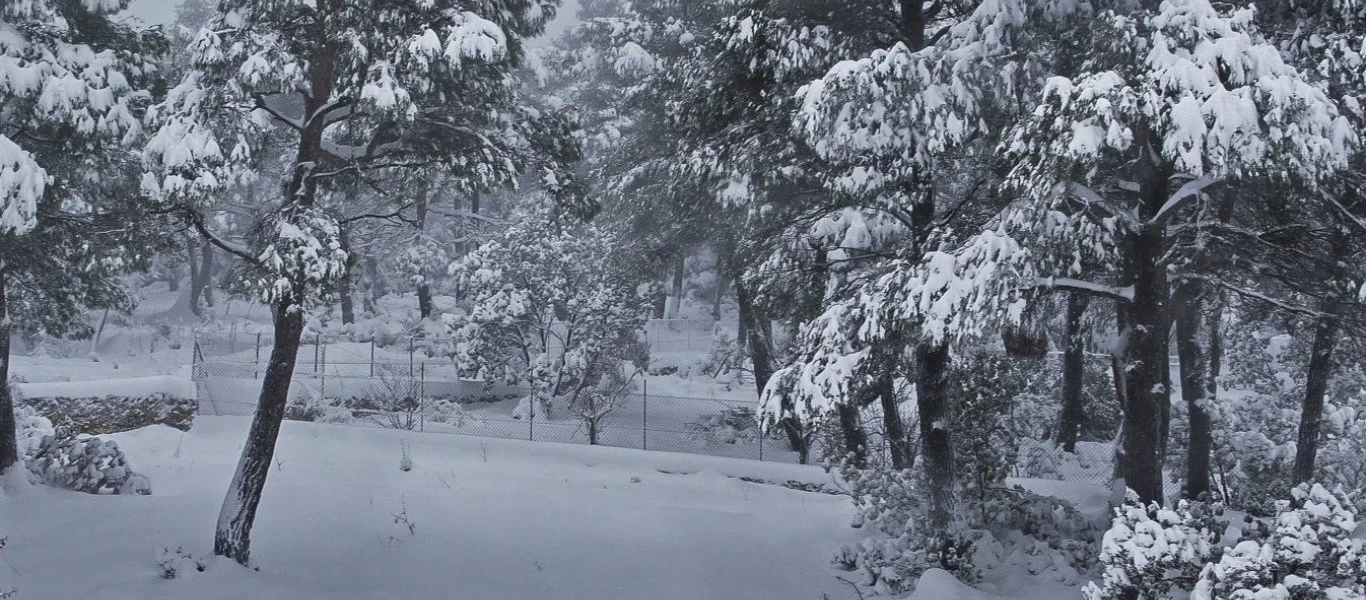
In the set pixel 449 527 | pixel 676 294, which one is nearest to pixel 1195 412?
pixel 449 527

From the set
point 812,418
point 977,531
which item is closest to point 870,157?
point 812,418

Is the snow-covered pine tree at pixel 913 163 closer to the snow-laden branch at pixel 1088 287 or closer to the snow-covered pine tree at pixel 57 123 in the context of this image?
the snow-laden branch at pixel 1088 287

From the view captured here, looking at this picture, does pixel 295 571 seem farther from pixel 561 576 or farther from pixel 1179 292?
pixel 1179 292

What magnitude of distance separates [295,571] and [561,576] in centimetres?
275

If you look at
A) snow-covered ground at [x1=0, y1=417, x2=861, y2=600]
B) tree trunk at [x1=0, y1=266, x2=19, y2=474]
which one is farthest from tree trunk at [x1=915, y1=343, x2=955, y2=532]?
tree trunk at [x1=0, y1=266, x2=19, y2=474]

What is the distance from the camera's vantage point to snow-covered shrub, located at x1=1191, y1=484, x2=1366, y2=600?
5.20 m

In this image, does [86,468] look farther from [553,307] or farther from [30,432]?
[553,307]

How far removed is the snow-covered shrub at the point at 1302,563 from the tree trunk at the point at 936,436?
13.9ft

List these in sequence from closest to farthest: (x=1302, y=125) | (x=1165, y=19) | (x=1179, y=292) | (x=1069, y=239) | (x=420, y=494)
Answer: (x=1302, y=125) → (x=1165, y=19) → (x=1069, y=239) → (x=1179, y=292) → (x=420, y=494)

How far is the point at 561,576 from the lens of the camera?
10086mm

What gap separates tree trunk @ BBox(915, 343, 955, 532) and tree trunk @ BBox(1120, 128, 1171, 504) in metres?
1.74

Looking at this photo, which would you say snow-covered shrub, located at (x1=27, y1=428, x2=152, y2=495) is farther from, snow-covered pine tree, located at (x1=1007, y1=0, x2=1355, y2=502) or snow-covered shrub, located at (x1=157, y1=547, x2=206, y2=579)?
snow-covered pine tree, located at (x1=1007, y1=0, x2=1355, y2=502)

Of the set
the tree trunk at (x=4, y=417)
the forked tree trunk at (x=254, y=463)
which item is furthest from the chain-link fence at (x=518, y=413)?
the forked tree trunk at (x=254, y=463)

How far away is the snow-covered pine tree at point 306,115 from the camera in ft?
27.7
